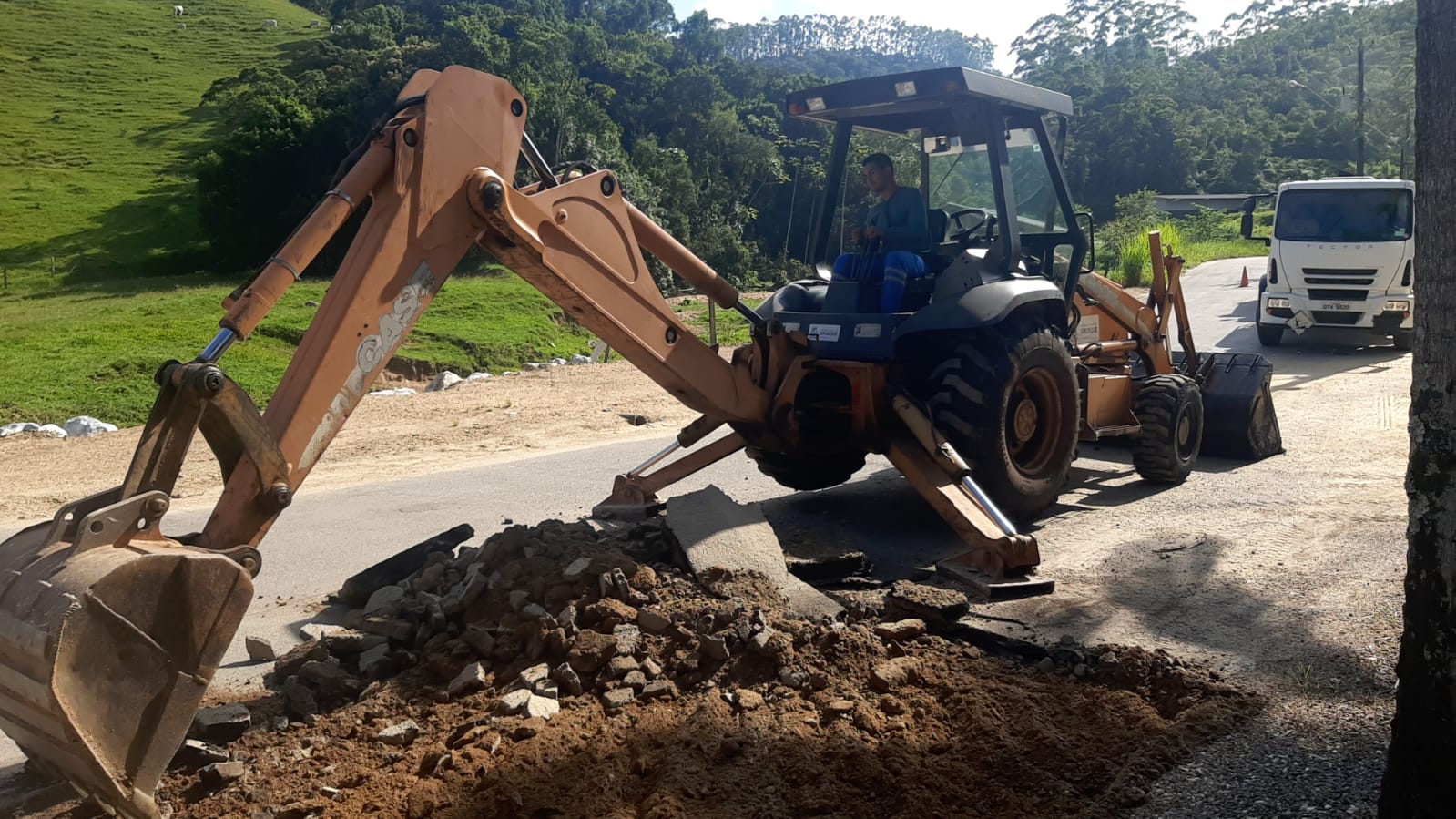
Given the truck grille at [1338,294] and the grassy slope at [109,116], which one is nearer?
the truck grille at [1338,294]

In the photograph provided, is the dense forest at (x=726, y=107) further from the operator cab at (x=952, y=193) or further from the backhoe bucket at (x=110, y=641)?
the backhoe bucket at (x=110, y=641)

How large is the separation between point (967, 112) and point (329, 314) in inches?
177

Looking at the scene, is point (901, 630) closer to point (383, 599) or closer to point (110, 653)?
point (383, 599)

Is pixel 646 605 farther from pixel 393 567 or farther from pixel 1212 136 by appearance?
pixel 1212 136

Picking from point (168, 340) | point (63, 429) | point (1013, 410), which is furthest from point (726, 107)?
point (1013, 410)

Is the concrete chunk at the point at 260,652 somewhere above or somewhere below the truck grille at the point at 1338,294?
below

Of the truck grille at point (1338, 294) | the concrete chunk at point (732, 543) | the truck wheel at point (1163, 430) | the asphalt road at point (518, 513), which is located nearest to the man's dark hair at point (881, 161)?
the asphalt road at point (518, 513)

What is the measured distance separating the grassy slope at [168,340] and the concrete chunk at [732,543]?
9661 mm

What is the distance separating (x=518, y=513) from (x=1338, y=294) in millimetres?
13785

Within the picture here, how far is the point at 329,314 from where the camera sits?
4199 millimetres

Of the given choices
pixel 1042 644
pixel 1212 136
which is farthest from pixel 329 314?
pixel 1212 136

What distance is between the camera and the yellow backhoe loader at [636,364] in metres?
3.23

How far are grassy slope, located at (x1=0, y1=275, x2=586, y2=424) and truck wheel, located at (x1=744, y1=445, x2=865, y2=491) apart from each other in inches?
333

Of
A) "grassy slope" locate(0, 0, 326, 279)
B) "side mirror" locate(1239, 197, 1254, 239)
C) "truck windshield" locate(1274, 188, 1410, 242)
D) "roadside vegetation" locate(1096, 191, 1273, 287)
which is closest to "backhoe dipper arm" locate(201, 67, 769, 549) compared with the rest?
"side mirror" locate(1239, 197, 1254, 239)
